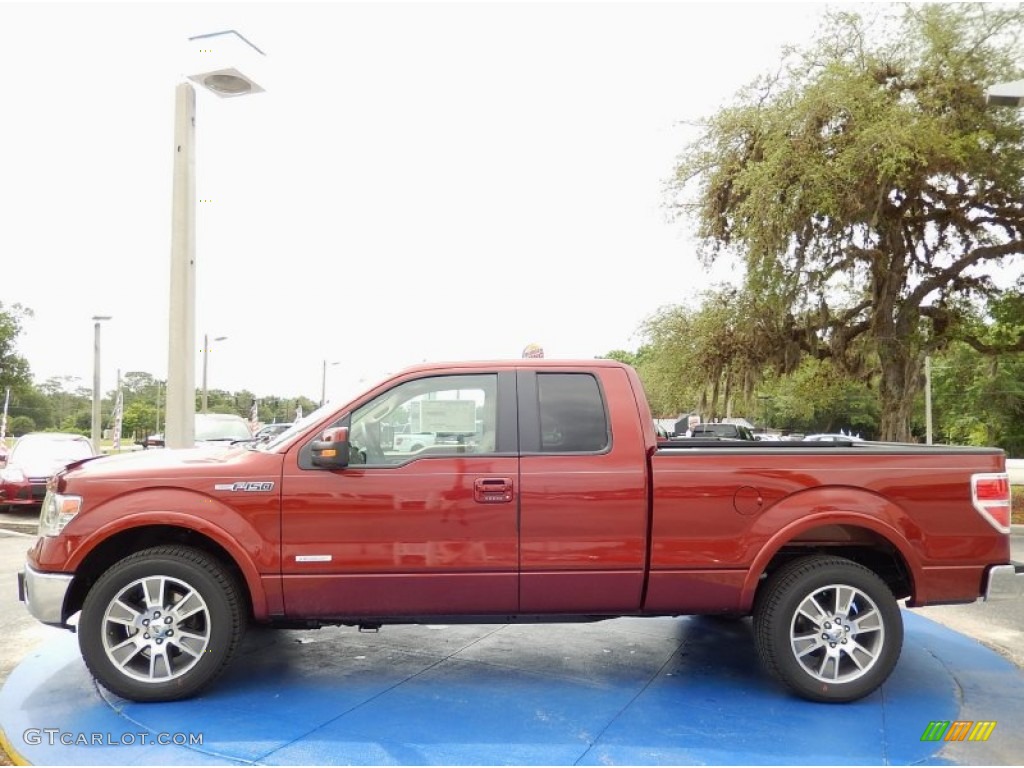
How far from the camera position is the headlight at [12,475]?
46.1 ft

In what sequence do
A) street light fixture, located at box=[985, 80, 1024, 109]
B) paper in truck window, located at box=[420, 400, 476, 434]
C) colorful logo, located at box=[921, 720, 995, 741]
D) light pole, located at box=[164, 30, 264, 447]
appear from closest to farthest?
colorful logo, located at box=[921, 720, 995, 741] < paper in truck window, located at box=[420, 400, 476, 434] < street light fixture, located at box=[985, 80, 1024, 109] < light pole, located at box=[164, 30, 264, 447]

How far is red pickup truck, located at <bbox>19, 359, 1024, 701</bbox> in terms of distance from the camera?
4547 mm

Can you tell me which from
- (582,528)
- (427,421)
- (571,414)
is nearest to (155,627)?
(427,421)

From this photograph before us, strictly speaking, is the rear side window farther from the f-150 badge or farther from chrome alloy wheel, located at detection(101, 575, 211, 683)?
chrome alloy wheel, located at detection(101, 575, 211, 683)

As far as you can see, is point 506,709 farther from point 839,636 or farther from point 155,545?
point 155,545

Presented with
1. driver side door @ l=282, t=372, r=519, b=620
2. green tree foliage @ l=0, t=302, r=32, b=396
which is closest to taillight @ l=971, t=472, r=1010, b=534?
driver side door @ l=282, t=372, r=519, b=620

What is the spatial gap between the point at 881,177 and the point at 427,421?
1182 cm

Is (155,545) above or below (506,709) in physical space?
above

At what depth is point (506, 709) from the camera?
4.51 meters

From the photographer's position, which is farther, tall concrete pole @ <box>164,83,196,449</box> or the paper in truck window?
tall concrete pole @ <box>164,83,196,449</box>

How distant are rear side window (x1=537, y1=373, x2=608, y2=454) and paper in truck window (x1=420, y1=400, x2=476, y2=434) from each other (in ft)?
1.43

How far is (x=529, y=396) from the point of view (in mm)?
4902

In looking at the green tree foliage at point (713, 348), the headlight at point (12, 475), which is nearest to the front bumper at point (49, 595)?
the headlight at point (12, 475)

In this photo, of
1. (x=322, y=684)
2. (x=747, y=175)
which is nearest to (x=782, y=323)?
(x=747, y=175)
